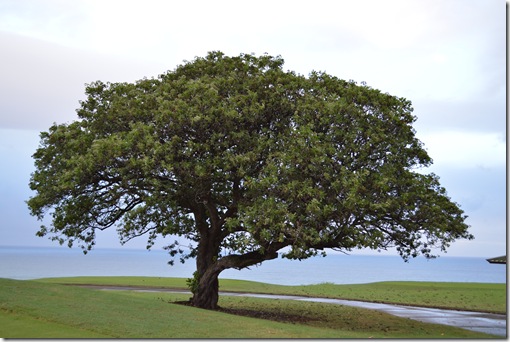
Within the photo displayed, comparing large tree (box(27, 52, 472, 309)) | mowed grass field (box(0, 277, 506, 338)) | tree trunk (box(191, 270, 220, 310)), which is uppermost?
large tree (box(27, 52, 472, 309))

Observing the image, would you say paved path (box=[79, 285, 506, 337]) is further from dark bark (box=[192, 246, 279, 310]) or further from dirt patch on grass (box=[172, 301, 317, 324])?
dark bark (box=[192, 246, 279, 310])

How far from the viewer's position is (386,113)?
Answer: 85.3ft

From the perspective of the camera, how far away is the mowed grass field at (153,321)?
786 inches

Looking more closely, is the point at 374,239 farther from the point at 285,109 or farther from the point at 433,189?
the point at 285,109

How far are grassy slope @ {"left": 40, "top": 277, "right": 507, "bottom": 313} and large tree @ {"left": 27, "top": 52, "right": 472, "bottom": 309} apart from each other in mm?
11804

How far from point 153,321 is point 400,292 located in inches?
1145

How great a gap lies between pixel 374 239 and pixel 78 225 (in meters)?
13.8

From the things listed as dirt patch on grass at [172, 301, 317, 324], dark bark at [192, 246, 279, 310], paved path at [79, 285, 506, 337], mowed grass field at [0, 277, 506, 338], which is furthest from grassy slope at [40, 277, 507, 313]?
dark bark at [192, 246, 279, 310]

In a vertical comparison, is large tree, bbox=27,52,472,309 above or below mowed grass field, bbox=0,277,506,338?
above

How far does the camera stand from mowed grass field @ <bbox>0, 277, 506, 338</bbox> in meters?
20.0

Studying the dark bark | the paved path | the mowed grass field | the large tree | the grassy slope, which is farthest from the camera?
the grassy slope

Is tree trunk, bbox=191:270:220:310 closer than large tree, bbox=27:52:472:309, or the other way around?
large tree, bbox=27:52:472:309

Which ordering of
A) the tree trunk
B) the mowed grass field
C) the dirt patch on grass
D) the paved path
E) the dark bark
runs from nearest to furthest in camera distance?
the mowed grass field, the paved path, the dirt patch on grass, the dark bark, the tree trunk

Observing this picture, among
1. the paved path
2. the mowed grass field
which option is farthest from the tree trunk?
the paved path
